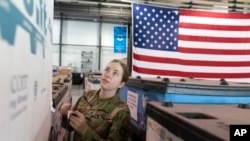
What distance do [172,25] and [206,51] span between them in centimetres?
63

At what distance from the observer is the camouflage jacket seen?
1.54 m

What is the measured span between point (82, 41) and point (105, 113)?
1466 cm

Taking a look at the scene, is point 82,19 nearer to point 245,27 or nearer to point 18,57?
point 245,27

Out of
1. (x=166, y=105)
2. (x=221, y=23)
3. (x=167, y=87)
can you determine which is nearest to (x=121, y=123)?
(x=167, y=87)

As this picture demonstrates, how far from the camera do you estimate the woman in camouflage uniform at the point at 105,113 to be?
154 cm

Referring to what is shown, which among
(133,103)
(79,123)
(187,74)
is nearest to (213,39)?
(187,74)

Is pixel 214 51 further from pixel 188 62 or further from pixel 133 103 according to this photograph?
pixel 133 103

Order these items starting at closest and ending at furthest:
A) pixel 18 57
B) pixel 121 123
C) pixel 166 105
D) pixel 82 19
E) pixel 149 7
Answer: pixel 18 57
pixel 166 105
pixel 121 123
pixel 149 7
pixel 82 19

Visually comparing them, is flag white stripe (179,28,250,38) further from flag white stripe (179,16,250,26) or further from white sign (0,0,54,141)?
white sign (0,0,54,141)

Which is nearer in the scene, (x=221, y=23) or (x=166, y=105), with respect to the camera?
(x=166, y=105)

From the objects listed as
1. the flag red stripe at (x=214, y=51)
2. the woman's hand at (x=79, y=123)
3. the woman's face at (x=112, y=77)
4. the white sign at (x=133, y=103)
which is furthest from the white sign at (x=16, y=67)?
the flag red stripe at (x=214, y=51)

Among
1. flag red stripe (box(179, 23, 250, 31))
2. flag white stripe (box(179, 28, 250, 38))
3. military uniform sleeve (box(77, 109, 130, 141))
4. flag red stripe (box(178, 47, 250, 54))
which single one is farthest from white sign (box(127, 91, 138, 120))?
flag red stripe (box(179, 23, 250, 31))

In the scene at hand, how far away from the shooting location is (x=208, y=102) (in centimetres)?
161

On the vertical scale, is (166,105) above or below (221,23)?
below
